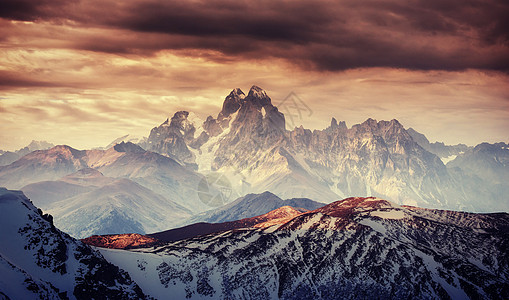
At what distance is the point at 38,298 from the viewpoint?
199 meters

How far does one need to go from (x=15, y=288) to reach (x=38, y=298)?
9.86 meters

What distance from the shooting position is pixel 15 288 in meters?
194
